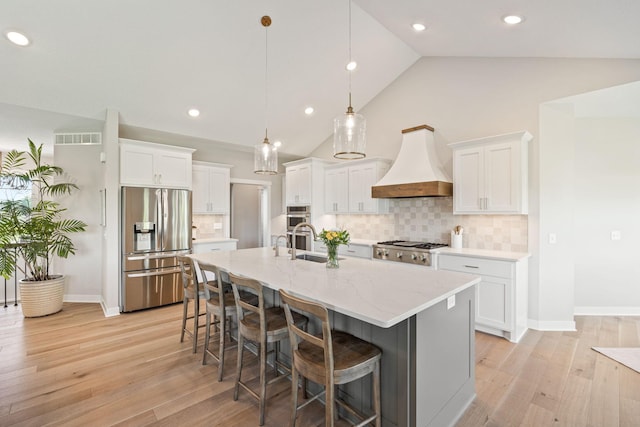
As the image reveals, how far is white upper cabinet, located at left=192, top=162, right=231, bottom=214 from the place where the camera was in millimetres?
5207

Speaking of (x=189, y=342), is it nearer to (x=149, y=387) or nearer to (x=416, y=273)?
(x=149, y=387)

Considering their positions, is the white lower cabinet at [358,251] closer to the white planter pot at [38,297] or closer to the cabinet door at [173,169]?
the cabinet door at [173,169]

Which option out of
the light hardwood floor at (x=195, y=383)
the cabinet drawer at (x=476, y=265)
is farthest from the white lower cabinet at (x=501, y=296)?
the light hardwood floor at (x=195, y=383)

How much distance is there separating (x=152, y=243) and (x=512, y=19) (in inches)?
200

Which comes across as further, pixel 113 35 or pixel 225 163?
pixel 225 163

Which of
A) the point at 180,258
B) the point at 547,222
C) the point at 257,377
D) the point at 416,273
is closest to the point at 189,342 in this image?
the point at 180,258

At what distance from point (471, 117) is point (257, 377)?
13.7 feet

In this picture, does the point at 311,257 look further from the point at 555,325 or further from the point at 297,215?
the point at 555,325

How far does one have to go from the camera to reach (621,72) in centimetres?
313

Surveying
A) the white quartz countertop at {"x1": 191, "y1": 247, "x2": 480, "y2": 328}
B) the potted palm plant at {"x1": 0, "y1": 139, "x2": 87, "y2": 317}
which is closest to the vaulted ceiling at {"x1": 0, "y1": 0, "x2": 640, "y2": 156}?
Answer: the potted palm plant at {"x1": 0, "y1": 139, "x2": 87, "y2": 317}

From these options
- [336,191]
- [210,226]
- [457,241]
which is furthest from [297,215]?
[457,241]

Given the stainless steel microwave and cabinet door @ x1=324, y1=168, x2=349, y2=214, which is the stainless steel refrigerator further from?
cabinet door @ x1=324, y1=168, x2=349, y2=214

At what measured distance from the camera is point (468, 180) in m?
3.89

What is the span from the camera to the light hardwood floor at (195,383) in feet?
6.75
